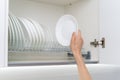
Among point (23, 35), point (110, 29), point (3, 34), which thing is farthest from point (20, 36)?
point (110, 29)

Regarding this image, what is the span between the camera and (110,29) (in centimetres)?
120

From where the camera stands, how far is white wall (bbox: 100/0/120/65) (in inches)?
45.8

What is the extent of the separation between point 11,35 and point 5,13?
22 centimetres

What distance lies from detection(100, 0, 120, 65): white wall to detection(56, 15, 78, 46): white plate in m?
0.20

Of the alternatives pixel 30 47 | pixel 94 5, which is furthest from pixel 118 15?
pixel 30 47

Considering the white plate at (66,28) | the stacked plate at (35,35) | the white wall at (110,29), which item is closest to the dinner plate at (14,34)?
the stacked plate at (35,35)

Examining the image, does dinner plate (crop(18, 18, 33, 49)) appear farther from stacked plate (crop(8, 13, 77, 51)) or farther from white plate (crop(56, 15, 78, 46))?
white plate (crop(56, 15, 78, 46))

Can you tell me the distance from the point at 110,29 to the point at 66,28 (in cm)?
31

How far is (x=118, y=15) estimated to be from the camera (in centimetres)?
116

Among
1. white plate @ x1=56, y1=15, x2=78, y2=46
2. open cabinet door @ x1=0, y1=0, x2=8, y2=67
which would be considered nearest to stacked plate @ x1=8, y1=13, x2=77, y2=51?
white plate @ x1=56, y1=15, x2=78, y2=46

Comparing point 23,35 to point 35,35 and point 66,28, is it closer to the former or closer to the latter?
point 35,35

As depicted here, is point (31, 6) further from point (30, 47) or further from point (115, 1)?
point (115, 1)

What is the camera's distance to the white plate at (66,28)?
1359mm

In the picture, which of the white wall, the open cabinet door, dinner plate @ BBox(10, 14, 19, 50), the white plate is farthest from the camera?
the white plate
